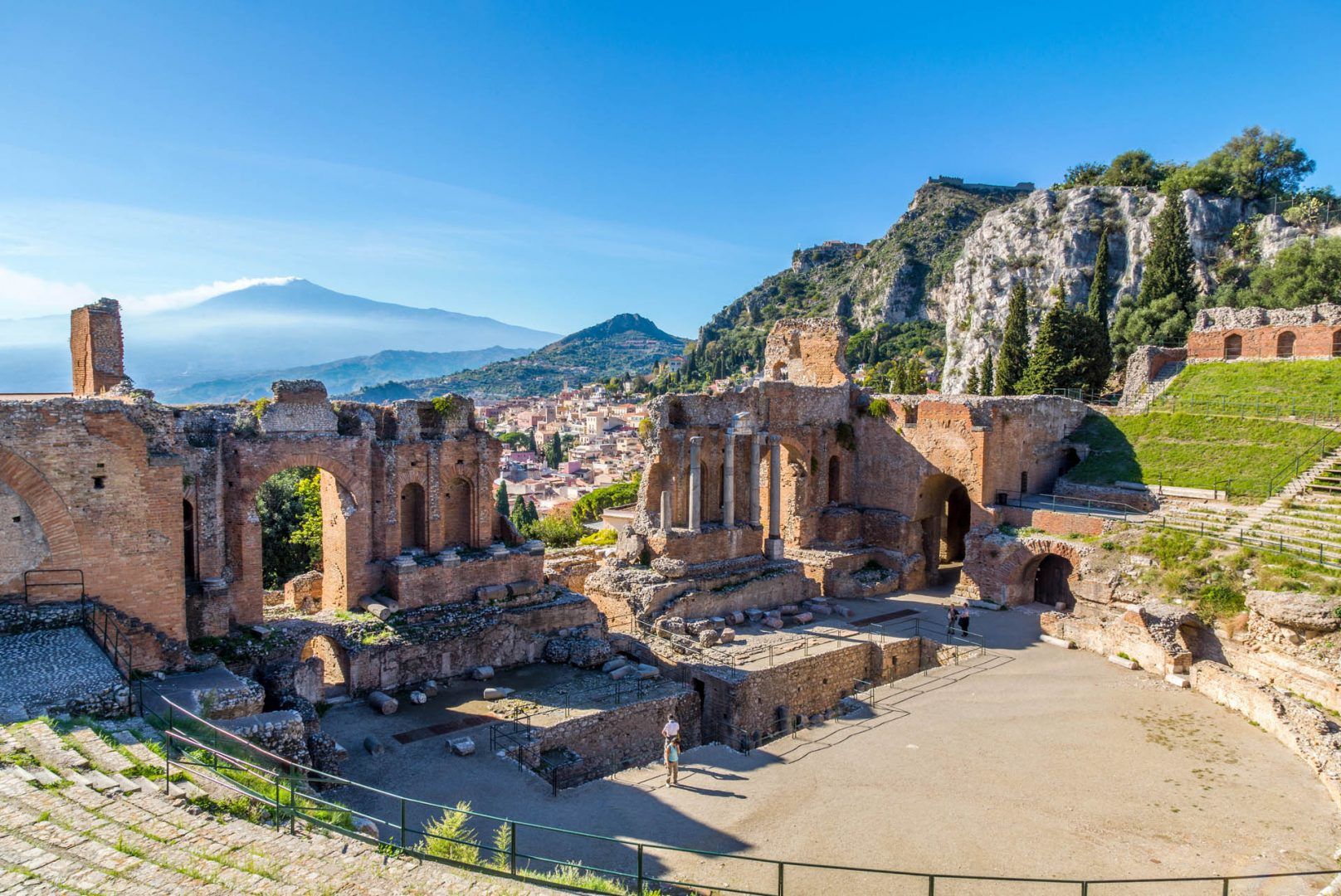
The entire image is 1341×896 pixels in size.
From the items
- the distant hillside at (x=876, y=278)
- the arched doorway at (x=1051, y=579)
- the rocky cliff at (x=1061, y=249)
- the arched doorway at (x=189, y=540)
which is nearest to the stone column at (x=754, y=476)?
→ the arched doorway at (x=1051, y=579)

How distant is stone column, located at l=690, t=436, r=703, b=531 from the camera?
25.6 m

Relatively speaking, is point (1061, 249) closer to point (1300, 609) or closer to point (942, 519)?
point (942, 519)

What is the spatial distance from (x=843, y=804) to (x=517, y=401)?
563 ft

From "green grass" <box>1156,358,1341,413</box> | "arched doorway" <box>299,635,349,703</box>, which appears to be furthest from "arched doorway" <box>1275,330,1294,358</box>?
"arched doorway" <box>299,635,349,703</box>

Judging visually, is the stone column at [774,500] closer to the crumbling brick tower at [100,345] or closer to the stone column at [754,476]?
the stone column at [754,476]

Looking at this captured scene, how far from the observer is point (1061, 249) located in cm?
7375

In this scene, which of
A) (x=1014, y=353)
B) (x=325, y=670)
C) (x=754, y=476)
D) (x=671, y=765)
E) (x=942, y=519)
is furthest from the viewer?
(x=1014, y=353)

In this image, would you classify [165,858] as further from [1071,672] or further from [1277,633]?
[1277,633]

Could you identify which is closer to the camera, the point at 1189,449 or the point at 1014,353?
the point at 1189,449

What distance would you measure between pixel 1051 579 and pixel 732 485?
11.7m

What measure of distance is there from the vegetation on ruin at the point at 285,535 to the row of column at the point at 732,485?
590 inches

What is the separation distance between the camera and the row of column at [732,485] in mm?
25656

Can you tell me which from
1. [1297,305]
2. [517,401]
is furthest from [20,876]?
[517,401]

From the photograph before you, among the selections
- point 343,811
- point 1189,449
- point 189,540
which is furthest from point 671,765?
point 1189,449
